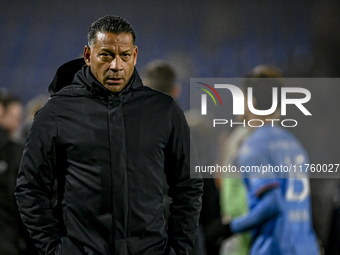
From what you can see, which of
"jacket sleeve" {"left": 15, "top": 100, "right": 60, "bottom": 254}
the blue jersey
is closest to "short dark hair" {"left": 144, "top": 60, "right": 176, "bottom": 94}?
the blue jersey

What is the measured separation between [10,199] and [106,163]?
1417mm

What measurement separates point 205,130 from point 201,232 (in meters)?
0.59

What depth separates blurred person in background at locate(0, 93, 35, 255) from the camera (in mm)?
2500

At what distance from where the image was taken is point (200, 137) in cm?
256

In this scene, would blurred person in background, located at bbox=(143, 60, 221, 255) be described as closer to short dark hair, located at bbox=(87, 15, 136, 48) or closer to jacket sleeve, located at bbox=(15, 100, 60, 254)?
short dark hair, located at bbox=(87, 15, 136, 48)

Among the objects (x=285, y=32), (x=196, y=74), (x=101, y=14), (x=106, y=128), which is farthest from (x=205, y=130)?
(x=106, y=128)

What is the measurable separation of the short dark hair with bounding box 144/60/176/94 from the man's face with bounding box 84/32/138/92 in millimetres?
1045

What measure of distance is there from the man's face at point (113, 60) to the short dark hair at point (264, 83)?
1.29 meters

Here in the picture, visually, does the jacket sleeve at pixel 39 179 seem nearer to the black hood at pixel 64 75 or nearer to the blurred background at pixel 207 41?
the black hood at pixel 64 75

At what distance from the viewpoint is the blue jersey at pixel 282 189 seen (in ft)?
8.19

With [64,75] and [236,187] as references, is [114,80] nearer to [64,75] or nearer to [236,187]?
[64,75]

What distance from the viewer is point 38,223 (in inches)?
52.7

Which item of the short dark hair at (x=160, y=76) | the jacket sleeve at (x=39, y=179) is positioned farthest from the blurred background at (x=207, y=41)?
the jacket sleeve at (x=39, y=179)

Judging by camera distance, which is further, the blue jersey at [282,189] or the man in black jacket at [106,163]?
the blue jersey at [282,189]
